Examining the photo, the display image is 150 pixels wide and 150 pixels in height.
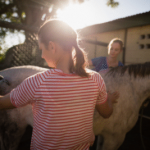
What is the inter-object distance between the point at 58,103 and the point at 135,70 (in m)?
1.52

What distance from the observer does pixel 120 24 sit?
7.33 m

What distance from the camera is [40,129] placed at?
0.78 m

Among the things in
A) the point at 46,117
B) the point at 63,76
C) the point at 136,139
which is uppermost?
the point at 63,76

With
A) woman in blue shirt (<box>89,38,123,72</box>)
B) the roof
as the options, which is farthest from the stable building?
woman in blue shirt (<box>89,38,123,72</box>)

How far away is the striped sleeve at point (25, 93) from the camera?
71 centimetres

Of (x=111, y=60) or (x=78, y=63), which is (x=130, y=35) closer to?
(x=111, y=60)

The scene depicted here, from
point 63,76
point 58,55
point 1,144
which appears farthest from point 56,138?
point 1,144

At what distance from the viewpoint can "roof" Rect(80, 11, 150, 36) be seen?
Answer: 6241mm

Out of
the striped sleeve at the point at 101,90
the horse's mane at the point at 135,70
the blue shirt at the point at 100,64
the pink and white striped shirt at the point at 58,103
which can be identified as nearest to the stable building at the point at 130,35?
the blue shirt at the point at 100,64

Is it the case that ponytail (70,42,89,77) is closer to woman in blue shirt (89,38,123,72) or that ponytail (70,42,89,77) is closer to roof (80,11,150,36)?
woman in blue shirt (89,38,123,72)

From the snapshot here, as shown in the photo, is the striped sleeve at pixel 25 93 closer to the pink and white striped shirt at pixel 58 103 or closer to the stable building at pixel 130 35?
the pink and white striped shirt at pixel 58 103

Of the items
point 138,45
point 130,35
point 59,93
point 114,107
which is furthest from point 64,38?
point 130,35

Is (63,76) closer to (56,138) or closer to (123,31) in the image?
(56,138)

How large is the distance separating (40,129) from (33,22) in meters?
11.5
